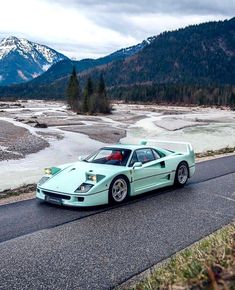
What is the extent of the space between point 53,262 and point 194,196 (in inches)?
223

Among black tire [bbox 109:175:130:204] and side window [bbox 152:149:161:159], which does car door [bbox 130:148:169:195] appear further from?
black tire [bbox 109:175:130:204]

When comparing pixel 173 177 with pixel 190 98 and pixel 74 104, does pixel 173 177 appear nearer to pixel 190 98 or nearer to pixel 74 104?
pixel 74 104

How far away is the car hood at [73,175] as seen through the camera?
9547mm

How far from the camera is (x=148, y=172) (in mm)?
10844

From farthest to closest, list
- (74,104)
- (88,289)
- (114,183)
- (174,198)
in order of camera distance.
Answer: (74,104)
(174,198)
(114,183)
(88,289)

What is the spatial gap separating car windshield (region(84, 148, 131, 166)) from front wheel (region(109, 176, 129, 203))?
594 mm

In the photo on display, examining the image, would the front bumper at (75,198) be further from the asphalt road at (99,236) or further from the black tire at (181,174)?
the black tire at (181,174)

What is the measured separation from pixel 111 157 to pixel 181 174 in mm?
2555

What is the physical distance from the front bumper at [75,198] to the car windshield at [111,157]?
127 centimetres

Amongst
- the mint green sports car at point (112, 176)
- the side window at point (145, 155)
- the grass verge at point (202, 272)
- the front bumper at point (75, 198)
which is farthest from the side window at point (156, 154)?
the grass verge at point (202, 272)

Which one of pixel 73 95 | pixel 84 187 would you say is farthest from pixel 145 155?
pixel 73 95

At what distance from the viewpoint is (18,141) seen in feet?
116

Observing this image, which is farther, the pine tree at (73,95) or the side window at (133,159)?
the pine tree at (73,95)

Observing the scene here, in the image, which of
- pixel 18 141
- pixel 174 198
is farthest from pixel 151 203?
pixel 18 141
